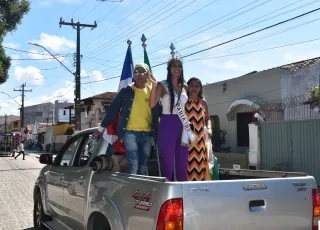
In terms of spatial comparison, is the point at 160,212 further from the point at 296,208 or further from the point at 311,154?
the point at 311,154

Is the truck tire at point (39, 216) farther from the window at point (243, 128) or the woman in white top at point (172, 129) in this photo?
the window at point (243, 128)

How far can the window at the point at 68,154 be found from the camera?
5285mm

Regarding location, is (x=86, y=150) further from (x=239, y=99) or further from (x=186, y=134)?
(x=239, y=99)

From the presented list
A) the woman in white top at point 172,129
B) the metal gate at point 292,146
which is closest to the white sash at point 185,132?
the woman in white top at point 172,129

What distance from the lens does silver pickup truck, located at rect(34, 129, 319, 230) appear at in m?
2.85

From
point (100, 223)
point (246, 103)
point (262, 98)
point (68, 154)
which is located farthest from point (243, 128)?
point (100, 223)

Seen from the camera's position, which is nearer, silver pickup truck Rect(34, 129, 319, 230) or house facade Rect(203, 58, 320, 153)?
silver pickup truck Rect(34, 129, 319, 230)

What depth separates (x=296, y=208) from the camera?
3.24 metres

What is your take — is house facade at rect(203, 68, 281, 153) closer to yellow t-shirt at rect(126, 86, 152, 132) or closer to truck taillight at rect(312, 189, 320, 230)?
yellow t-shirt at rect(126, 86, 152, 132)

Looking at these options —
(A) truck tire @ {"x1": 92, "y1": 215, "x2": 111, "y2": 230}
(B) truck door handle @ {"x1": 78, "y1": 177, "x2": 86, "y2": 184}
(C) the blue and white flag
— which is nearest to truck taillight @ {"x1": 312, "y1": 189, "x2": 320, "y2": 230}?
(A) truck tire @ {"x1": 92, "y1": 215, "x2": 111, "y2": 230}

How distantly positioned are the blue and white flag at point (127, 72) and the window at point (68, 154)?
983 mm

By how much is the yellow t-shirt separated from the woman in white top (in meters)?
0.14

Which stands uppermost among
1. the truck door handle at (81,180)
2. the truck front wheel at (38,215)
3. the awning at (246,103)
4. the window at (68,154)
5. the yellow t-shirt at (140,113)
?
the awning at (246,103)

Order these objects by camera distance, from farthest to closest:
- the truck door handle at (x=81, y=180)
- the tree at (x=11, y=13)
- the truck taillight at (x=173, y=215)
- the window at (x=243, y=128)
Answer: the window at (x=243, y=128), the tree at (x=11, y=13), the truck door handle at (x=81, y=180), the truck taillight at (x=173, y=215)
